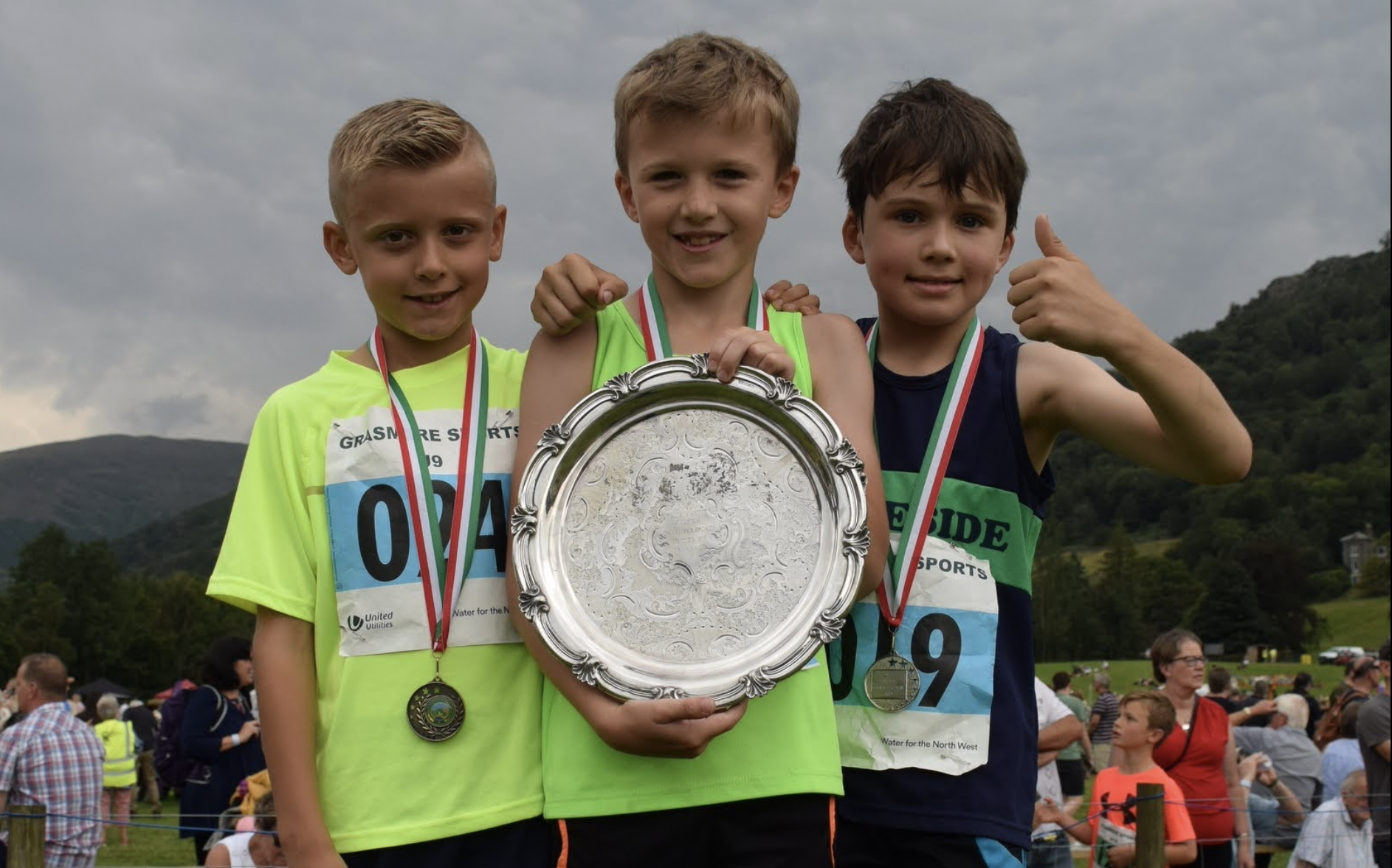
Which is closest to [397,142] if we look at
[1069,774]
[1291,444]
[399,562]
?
[399,562]

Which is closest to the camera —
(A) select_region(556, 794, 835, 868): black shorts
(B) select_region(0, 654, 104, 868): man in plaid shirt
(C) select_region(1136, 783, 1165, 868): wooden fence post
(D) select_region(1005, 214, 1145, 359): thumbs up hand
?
(A) select_region(556, 794, 835, 868): black shorts

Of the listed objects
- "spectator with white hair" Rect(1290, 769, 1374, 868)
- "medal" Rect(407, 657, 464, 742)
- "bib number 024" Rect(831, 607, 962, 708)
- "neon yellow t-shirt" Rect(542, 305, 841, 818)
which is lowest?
"spectator with white hair" Rect(1290, 769, 1374, 868)

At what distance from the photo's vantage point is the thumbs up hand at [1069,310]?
8.85ft

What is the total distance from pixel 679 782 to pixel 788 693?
0.28 meters

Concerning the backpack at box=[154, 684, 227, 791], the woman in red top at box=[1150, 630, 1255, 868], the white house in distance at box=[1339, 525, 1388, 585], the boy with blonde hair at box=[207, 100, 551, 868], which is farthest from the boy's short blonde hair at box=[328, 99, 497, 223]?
the white house in distance at box=[1339, 525, 1388, 585]

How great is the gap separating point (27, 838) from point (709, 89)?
605cm

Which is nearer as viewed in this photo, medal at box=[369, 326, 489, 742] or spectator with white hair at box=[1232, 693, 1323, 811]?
medal at box=[369, 326, 489, 742]

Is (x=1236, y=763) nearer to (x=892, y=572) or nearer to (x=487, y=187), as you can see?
(x=892, y=572)

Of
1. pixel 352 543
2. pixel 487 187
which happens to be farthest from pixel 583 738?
pixel 487 187

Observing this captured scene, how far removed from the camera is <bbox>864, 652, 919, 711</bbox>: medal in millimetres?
2943

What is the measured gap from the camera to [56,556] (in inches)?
3088

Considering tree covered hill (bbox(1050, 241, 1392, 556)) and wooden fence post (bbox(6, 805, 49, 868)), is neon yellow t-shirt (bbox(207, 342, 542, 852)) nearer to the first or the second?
wooden fence post (bbox(6, 805, 49, 868))

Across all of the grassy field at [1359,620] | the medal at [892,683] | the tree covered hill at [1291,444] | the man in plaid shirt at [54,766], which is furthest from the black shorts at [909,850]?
the tree covered hill at [1291,444]

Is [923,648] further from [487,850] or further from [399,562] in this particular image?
[399,562]
